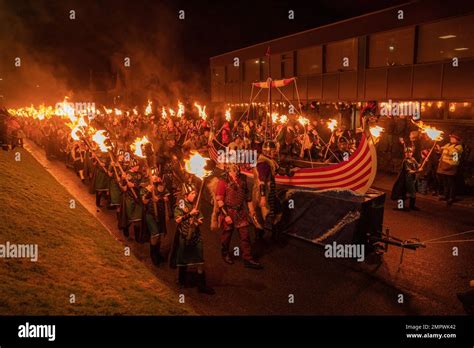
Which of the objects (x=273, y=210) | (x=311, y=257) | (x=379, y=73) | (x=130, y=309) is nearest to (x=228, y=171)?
(x=273, y=210)

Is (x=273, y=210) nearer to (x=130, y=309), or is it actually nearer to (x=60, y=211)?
(x=130, y=309)

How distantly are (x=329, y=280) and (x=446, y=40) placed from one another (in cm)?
1312

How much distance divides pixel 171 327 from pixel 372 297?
302 centimetres

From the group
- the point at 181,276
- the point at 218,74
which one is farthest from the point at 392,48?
the point at 218,74

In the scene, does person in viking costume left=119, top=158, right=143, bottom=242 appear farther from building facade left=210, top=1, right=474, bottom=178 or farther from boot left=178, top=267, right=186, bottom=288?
building facade left=210, top=1, right=474, bottom=178

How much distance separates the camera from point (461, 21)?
15023mm

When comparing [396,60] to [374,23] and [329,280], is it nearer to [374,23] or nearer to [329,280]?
[374,23]

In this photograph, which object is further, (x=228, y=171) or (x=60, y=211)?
(x=60, y=211)

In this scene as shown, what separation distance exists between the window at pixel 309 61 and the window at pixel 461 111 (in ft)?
27.8

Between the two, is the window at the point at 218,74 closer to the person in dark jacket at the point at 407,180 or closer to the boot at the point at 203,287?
the person in dark jacket at the point at 407,180

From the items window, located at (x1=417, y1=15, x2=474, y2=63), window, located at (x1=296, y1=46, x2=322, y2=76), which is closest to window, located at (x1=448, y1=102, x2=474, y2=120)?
window, located at (x1=417, y1=15, x2=474, y2=63)

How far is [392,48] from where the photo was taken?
1795 cm

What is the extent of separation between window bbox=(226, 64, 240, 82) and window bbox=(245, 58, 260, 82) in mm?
1300

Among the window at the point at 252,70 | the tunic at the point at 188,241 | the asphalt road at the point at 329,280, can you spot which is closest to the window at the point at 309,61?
the window at the point at 252,70
